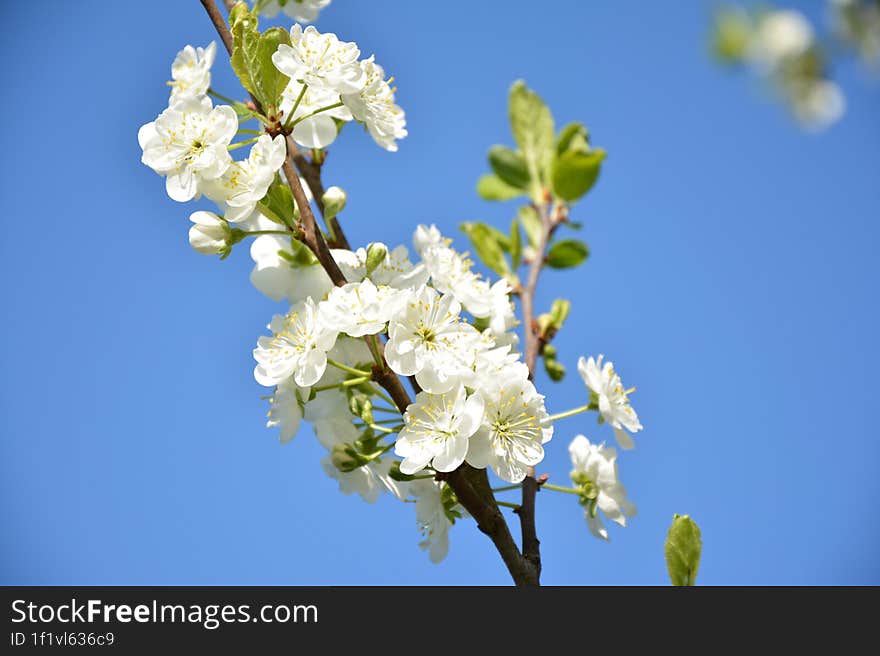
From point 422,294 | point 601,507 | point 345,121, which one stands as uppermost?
point 345,121

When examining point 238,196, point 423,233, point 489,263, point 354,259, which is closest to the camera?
point 238,196

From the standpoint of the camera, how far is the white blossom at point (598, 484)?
4.58 feet

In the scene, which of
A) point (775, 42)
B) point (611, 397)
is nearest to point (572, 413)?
point (611, 397)

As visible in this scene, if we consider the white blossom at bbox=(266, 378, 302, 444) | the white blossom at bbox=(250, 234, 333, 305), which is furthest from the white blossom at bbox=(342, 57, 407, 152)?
the white blossom at bbox=(266, 378, 302, 444)

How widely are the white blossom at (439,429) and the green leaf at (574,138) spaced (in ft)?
2.78

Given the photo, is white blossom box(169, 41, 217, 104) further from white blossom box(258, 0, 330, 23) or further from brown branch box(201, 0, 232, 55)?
white blossom box(258, 0, 330, 23)

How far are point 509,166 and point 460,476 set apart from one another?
3.14 ft

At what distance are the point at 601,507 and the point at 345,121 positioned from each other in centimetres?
77

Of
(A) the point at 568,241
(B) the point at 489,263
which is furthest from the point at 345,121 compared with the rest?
(A) the point at 568,241

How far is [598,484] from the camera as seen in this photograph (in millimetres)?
1409

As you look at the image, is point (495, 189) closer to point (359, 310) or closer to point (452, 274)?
point (452, 274)

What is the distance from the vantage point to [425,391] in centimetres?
111
